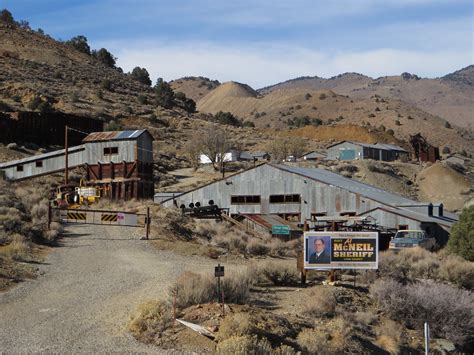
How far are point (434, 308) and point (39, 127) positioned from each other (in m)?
55.3

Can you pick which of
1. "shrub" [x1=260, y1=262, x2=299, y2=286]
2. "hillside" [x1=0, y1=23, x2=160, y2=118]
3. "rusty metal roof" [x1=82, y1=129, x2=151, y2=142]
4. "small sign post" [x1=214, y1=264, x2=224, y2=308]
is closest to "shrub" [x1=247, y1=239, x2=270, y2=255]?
"shrub" [x1=260, y1=262, x2=299, y2=286]

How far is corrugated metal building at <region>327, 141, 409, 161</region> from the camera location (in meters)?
87.2

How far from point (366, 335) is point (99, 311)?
7.44 meters

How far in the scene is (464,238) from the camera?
33750 millimetres

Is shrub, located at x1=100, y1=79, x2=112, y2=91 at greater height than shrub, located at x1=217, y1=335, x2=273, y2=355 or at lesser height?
greater

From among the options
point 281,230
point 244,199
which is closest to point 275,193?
point 244,199

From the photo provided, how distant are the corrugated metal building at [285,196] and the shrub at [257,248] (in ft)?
35.8

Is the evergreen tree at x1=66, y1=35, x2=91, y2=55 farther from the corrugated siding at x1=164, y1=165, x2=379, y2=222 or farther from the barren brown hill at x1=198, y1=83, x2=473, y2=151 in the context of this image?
the corrugated siding at x1=164, y1=165, x2=379, y2=222

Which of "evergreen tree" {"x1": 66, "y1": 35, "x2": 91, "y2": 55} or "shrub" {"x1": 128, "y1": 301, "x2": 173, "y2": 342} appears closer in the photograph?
"shrub" {"x1": 128, "y1": 301, "x2": 173, "y2": 342}

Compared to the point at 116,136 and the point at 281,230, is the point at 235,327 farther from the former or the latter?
the point at 116,136

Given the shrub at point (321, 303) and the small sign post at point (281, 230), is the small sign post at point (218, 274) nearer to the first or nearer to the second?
the shrub at point (321, 303)

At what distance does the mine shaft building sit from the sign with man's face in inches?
1038

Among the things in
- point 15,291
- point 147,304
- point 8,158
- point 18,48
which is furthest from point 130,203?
point 18,48

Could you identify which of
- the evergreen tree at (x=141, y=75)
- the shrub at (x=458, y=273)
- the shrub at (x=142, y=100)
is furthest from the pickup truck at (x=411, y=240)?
the evergreen tree at (x=141, y=75)
